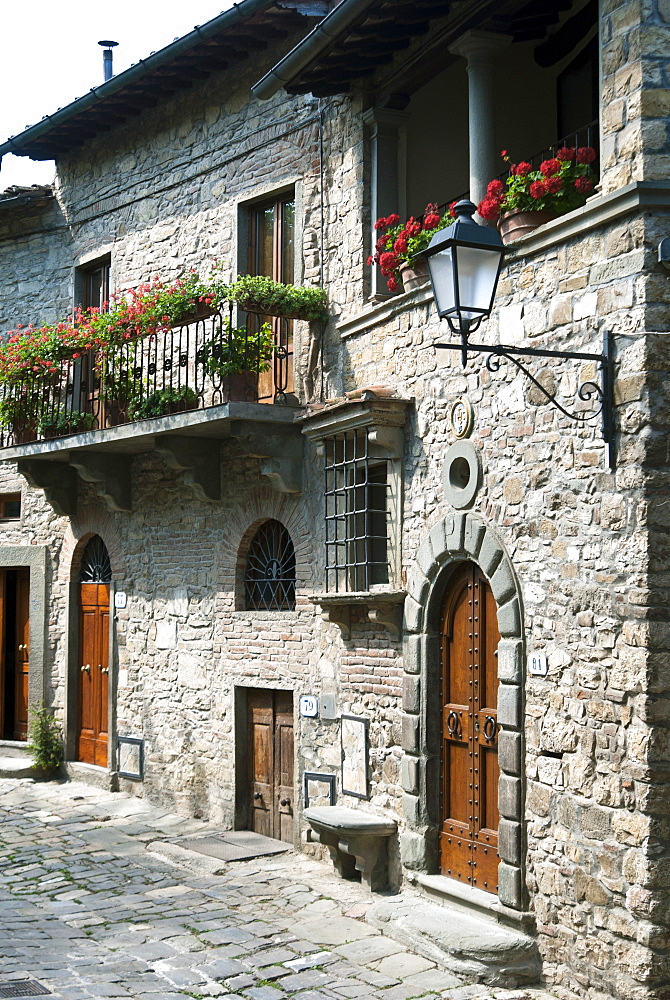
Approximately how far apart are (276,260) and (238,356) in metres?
1.30

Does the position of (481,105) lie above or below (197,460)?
above

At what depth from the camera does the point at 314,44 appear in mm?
7711

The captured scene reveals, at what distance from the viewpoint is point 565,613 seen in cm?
605

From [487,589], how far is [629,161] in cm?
268

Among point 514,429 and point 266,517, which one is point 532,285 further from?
point 266,517

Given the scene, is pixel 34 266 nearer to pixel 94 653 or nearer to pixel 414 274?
pixel 94 653

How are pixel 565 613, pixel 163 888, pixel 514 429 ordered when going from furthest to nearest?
pixel 163 888 → pixel 514 429 → pixel 565 613

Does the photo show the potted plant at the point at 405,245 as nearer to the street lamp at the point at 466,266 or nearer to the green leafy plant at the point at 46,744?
the street lamp at the point at 466,266

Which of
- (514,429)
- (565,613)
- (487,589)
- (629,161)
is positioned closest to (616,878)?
(565,613)

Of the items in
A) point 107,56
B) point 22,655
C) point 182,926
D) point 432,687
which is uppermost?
point 107,56

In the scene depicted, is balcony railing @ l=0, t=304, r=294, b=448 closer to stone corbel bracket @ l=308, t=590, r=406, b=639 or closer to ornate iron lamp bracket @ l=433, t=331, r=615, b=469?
stone corbel bracket @ l=308, t=590, r=406, b=639

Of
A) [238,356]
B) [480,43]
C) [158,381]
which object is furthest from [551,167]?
[158,381]

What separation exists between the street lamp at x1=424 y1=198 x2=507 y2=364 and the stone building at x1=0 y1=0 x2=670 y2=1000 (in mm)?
642

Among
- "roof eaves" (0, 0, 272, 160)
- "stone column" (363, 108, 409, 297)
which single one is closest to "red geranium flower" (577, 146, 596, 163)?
"stone column" (363, 108, 409, 297)
